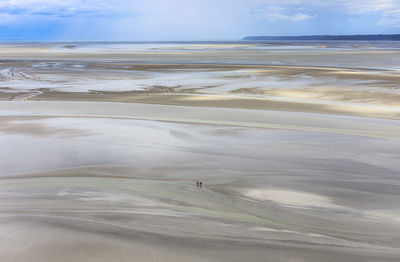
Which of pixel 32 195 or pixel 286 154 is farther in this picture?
pixel 286 154

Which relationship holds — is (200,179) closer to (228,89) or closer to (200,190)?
(200,190)

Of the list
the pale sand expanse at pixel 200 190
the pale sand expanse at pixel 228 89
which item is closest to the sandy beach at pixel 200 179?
the pale sand expanse at pixel 200 190

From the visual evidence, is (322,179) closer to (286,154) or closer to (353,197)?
(353,197)

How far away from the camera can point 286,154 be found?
9.29 m

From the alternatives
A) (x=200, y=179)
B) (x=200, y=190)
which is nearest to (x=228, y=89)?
(x=200, y=179)

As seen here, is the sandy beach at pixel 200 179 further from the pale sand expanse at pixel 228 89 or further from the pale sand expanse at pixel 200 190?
the pale sand expanse at pixel 228 89

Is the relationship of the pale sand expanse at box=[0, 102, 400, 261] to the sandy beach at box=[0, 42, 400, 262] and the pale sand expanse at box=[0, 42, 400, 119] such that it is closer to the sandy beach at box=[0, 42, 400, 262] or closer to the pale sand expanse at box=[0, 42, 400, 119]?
the sandy beach at box=[0, 42, 400, 262]

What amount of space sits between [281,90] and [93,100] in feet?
27.2

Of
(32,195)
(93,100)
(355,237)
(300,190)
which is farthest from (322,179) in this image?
(93,100)

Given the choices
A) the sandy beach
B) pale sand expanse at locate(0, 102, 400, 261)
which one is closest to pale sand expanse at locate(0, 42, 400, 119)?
the sandy beach

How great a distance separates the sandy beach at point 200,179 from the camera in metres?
5.16

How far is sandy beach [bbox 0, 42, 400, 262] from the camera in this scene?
5.16 metres

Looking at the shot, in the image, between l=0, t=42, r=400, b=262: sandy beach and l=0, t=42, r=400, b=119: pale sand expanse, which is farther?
l=0, t=42, r=400, b=119: pale sand expanse

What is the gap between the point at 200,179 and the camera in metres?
7.73
